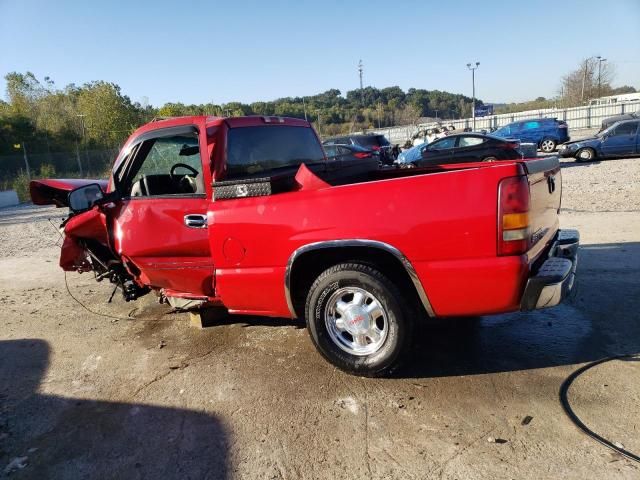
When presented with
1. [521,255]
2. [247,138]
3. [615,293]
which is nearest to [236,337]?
[247,138]

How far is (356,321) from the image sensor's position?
135 inches

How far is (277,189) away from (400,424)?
1.78 meters

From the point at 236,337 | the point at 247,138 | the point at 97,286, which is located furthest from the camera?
the point at 97,286

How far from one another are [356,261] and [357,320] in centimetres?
43

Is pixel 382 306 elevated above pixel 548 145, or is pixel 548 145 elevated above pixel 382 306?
pixel 548 145

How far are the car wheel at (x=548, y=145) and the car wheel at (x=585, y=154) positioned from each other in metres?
5.68

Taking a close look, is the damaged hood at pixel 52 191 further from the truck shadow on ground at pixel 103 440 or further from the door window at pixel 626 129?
the door window at pixel 626 129

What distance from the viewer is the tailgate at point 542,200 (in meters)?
3.09

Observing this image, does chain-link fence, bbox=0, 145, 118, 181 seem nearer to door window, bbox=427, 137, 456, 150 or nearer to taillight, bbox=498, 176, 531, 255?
door window, bbox=427, 137, 456, 150

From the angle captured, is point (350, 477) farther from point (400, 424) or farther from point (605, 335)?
point (605, 335)

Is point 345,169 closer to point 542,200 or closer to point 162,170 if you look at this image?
point 542,200

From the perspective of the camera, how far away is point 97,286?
6660mm

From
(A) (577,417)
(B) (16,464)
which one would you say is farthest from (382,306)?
(B) (16,464)

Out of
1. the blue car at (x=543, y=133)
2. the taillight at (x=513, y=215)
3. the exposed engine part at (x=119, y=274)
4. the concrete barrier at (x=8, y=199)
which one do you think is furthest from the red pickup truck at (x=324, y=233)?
the concrete barrier at (x=8, y=199)
